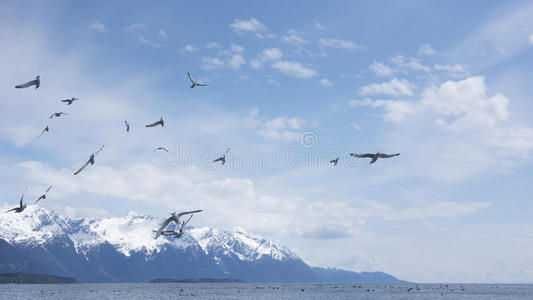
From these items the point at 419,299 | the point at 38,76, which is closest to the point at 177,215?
the point at 38,76

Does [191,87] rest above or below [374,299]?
above

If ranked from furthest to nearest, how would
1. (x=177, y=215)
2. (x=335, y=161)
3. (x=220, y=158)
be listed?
(x=335, y=161) → (x=220, y=158) → (x=177, y=215)

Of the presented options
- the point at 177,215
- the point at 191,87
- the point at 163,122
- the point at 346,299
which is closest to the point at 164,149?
the point at 163,122

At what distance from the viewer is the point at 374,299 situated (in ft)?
652

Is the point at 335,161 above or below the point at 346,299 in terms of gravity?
above

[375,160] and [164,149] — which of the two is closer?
[375,160]

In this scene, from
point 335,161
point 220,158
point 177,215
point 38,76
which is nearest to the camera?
point 177,215

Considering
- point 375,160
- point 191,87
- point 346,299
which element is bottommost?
point 346,299

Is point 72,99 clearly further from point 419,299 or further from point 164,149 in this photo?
point 419,299

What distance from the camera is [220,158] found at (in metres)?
39.8

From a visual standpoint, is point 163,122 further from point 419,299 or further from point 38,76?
point 419,299

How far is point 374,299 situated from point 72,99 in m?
186

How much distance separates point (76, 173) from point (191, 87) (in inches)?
786

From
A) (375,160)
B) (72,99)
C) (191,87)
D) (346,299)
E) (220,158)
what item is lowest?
(346,299)
